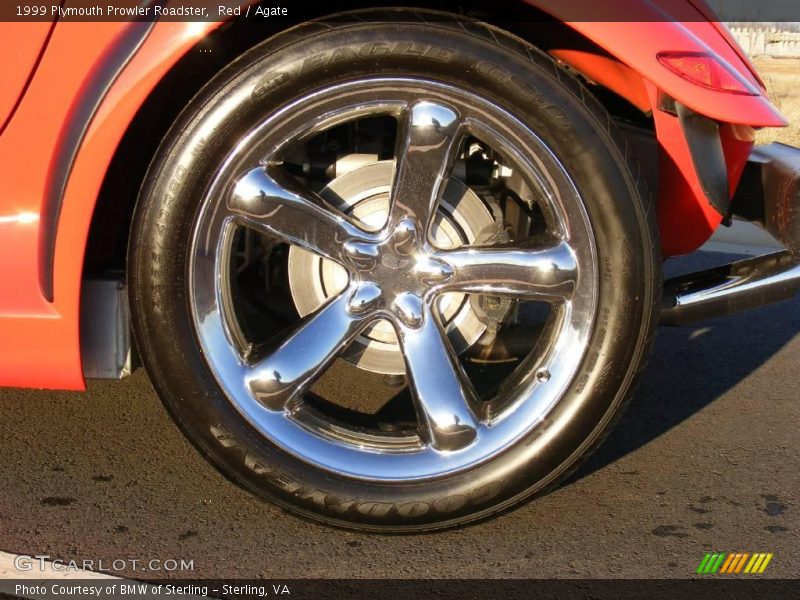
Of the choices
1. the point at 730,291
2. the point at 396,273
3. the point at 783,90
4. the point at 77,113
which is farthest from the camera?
the point at 783,90

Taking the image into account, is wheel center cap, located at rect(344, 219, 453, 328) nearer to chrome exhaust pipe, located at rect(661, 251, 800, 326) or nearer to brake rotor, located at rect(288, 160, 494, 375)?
brake rotor, located at rect(288, 160, 494, 375)

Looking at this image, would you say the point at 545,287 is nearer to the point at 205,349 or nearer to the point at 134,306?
the point at 205,349

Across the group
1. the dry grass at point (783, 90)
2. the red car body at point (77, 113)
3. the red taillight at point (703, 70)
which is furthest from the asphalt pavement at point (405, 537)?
the dry grass at point (783, 90)

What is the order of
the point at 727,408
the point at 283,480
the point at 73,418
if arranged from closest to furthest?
the point at 283,480, the point at 73,418, the point at 727,408

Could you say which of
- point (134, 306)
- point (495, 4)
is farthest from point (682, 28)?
point (134, 306)

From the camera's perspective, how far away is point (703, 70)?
6.03 feet

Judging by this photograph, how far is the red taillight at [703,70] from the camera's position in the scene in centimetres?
182

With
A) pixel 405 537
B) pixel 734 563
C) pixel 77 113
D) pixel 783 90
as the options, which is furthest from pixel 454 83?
pixel 783 90

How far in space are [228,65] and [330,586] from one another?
115cm

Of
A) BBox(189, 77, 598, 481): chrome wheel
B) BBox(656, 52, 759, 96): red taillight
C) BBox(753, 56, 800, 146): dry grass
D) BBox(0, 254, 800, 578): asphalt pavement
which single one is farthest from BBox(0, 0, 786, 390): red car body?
BBox(753, 56, 800, 146): dry grass

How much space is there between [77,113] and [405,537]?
120cm

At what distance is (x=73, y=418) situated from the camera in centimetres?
255

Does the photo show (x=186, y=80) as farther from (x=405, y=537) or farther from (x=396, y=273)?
(x=405, y=537)

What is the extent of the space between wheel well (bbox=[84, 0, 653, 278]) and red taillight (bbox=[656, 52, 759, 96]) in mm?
197
